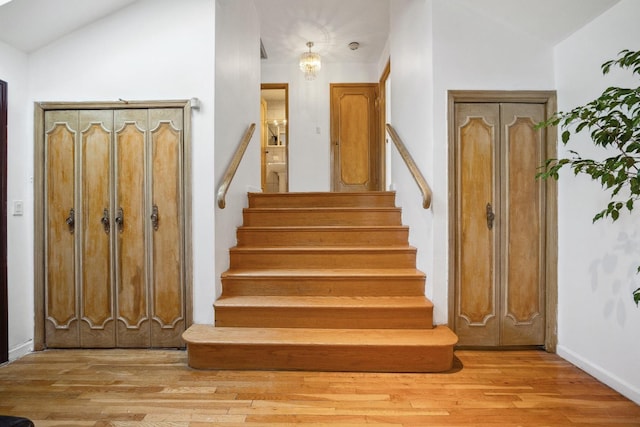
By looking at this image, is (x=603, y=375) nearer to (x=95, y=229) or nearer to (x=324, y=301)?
(x=324, y=301)

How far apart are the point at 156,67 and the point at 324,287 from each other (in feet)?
7.19

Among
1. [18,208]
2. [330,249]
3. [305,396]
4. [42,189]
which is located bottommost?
[305,396]

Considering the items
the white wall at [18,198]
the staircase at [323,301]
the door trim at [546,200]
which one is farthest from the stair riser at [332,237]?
the white wall at [18,198]

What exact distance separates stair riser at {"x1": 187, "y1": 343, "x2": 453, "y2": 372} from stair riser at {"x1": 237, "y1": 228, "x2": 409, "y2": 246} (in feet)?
3.57

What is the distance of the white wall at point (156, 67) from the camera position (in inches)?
103

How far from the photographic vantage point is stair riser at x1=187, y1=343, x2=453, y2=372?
220 centimetres

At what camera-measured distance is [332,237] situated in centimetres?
311

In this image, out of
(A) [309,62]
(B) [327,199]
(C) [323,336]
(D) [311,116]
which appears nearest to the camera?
(C) [323,336]

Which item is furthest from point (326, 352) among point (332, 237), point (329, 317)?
point (332, 237)

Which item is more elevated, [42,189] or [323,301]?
[42,189]

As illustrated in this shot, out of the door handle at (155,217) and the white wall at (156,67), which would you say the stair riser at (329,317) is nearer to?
the white wall at (156,67)

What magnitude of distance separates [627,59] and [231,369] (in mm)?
2713

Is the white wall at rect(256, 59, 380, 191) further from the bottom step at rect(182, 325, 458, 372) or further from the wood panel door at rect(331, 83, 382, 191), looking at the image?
the bottom step at rect(182, 325, 458, 372)

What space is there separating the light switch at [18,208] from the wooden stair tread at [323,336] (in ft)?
5.23
